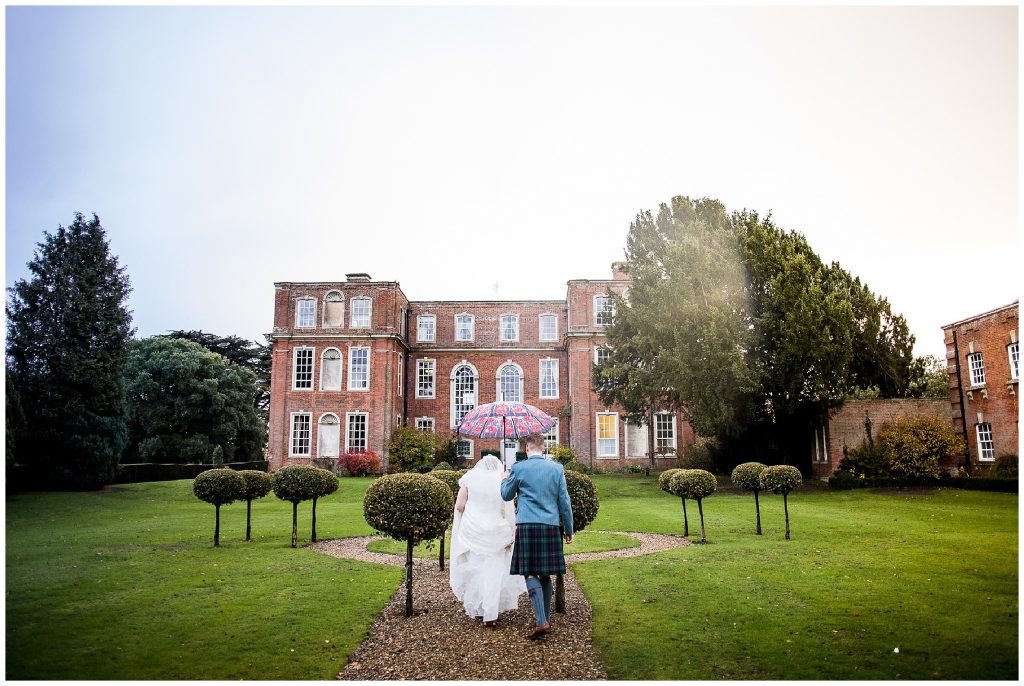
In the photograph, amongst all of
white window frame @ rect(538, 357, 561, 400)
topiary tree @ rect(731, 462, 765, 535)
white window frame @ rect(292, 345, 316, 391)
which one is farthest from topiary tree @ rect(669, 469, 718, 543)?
white window frame @ rect(292, 345, 316, 391)

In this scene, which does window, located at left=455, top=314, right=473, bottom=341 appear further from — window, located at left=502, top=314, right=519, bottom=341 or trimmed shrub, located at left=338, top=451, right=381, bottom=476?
trimmed shrub, located at left=338, top=451, right=381, bottom=476

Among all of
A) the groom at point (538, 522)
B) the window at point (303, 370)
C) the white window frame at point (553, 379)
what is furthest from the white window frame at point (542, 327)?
the groom at point (538, 522)

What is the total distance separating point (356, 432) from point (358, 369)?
3506mm

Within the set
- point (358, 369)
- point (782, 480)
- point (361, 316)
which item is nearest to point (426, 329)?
point (361, 316)

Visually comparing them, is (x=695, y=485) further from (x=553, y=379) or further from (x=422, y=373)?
(x=422, y=373)

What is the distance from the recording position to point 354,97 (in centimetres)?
1009

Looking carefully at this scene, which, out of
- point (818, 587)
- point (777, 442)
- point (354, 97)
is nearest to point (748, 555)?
point (818, 587)

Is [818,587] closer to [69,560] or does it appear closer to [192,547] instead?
[192,547]

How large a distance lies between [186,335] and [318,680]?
4994 cm

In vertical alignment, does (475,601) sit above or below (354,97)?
below

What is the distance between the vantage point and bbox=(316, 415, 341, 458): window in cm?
3447

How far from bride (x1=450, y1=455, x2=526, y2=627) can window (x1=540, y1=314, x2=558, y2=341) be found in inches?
1228

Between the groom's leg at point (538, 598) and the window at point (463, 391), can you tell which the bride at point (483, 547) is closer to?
the groom's leg at point (538, 598)

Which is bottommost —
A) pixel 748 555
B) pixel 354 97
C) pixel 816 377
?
pixel 748 555
